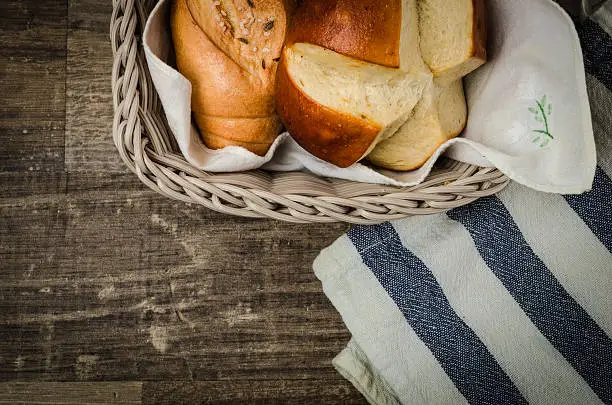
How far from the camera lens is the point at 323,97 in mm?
658

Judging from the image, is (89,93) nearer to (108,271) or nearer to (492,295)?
(108,271)

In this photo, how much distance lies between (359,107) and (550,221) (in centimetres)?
33

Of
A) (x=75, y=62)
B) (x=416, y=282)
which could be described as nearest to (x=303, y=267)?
(x=416, y=282)

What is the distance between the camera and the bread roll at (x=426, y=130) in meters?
0.70

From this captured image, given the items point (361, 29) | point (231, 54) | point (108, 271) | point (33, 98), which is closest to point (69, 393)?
point (108, 271)

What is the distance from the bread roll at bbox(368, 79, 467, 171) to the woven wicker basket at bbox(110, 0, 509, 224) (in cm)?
4

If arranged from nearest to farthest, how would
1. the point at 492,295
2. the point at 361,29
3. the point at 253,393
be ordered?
1. the point at 361,29
2. the point at 492,295
3. the point at 253,393

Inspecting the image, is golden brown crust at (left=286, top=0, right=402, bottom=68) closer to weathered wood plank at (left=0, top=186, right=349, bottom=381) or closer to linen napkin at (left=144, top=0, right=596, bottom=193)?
linen napkin at (left=144, top=0, right=596, bottom=193)

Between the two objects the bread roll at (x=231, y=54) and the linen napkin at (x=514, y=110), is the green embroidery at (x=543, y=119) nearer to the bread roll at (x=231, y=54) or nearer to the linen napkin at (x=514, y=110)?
the linen napkin at (x=514, y=110)

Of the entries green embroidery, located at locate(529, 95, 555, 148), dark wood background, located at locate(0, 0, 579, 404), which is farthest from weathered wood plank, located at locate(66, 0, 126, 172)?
green embroidery, located at locate(529, 95, 555, 148)

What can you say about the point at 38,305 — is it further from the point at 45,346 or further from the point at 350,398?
the point at 350,398

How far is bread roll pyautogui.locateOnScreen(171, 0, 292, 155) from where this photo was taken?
0.71m

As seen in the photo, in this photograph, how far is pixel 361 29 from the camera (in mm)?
644

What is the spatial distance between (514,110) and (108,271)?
2.14 feet
